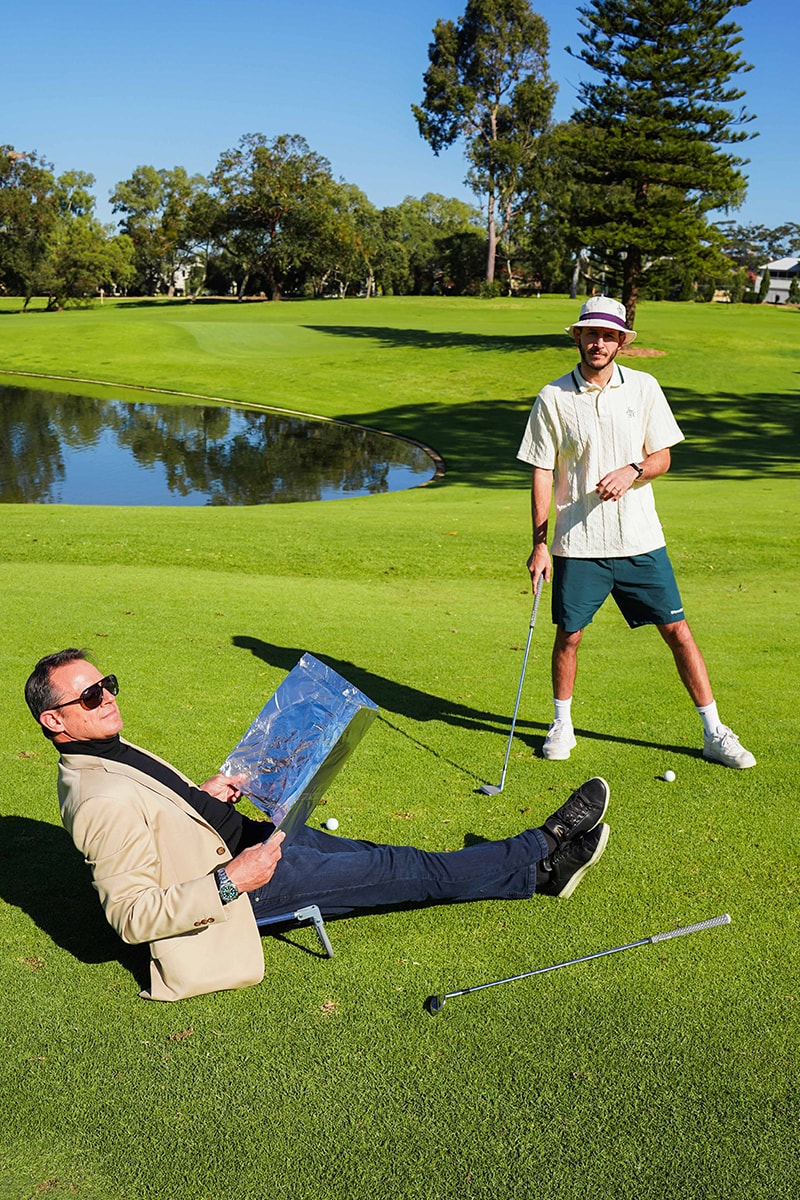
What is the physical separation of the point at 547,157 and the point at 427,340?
1484 inches

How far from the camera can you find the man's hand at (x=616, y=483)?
5.62 metres

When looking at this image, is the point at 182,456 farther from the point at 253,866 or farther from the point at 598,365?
the point at 253,866

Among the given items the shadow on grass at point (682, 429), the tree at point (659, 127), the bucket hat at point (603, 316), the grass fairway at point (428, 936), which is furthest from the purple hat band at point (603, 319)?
the tree at point (659, 127)

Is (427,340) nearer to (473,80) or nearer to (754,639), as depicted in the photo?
(473,80)

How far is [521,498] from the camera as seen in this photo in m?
18.2

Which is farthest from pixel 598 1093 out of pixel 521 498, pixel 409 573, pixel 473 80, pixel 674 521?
pixel 473 80

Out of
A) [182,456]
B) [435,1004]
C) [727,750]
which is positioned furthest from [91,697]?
[182,456]

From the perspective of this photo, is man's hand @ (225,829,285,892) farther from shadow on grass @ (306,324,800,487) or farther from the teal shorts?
shadow on grass @ (306,324,800,487)

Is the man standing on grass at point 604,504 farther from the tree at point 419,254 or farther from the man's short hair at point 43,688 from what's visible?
the tree at point 419,254

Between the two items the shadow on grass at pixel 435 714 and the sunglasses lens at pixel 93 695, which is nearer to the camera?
the sunglasses lens at pixel 93 695

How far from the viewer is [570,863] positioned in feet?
14.7

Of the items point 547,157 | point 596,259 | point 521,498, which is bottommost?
point 521,498

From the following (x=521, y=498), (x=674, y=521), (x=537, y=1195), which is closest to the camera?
(x=537, y=1195)

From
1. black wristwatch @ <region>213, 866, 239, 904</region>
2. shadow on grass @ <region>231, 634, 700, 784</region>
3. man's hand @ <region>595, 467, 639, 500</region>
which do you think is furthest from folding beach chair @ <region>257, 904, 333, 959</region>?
man's hand @ <region>595, 467, 639, 500</region>
